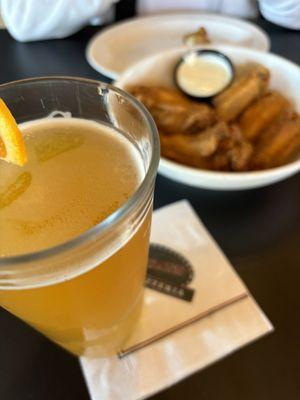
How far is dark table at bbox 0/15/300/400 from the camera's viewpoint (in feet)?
1.55

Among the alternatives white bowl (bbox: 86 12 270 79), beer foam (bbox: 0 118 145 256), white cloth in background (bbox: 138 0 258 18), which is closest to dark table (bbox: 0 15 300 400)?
beer foam (bbox: 0 118 145 256)

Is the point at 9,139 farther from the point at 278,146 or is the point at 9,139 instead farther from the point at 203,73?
the point at 203,73

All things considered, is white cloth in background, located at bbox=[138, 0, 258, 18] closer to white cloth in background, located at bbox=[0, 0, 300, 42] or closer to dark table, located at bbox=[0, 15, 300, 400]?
white cloth in background, located at bbox=[0, 0, 300, 42]

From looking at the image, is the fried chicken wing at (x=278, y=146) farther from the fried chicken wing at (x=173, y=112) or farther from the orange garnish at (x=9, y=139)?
the orange garnish at (x=9, y=139)

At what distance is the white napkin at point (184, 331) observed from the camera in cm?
47

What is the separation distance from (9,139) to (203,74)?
25.3 inches

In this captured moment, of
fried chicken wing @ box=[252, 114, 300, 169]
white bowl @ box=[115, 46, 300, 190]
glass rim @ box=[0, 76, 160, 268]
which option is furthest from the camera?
white bowl @ box=[115, 46, 300, 190]

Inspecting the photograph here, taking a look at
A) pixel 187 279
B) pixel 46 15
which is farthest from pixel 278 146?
pixel 46 15

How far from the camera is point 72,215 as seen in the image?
345 millimetres

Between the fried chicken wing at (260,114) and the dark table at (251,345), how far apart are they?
0.13m

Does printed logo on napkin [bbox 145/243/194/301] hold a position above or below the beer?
below

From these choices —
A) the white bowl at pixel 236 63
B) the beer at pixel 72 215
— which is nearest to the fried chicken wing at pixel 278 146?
the white bowl at pixel 236 63

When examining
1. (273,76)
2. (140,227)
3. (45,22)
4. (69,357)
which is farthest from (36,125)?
(45,22)

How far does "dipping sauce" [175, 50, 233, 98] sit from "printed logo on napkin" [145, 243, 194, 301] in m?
0.44
